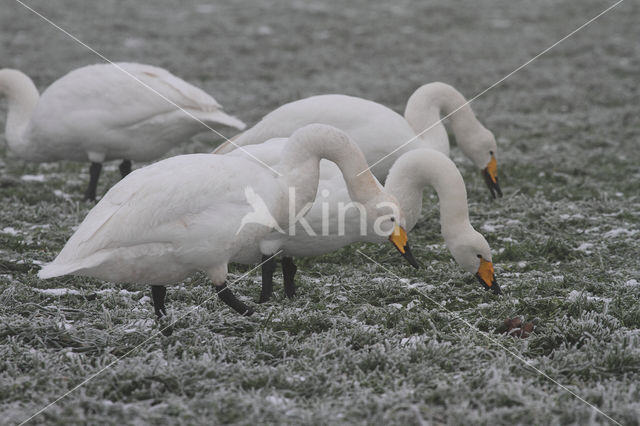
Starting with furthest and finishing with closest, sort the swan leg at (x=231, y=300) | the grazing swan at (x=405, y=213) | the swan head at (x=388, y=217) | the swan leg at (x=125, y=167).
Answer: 1. the swan leg at (x=125, y=167)
2. the grazing swan at (x=405, y=213)
3. the swan head at (x=388, y=217)
4. the swan leg at (x=231, y=300)

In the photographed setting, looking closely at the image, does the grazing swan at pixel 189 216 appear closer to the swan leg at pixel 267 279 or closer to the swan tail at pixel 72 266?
the swan tail at pixel 72 266

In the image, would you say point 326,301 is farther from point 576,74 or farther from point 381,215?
point 576,74

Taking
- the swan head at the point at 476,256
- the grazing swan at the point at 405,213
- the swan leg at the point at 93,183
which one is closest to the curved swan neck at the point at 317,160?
the grazing swan at the point at 405,213

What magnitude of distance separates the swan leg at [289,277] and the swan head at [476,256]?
3.70ft

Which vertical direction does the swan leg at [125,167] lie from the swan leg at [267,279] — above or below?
above

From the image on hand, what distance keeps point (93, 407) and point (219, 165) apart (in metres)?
1.56

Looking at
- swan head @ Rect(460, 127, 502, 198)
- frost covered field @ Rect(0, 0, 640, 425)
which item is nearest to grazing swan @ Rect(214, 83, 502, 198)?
swan head @ Rect(460, 127, 502, 198)

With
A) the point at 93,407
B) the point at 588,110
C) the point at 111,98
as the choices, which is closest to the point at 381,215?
the point at 93,407

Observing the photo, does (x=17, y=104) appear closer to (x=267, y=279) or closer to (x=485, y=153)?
(x=267, y=279)

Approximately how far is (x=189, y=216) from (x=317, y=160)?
2.87 feet

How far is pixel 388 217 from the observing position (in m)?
4.86

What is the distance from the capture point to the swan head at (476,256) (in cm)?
525

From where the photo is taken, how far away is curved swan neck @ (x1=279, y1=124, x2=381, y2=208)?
4645 mm

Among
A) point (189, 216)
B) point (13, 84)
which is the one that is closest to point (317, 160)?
point (189, 216)
